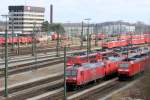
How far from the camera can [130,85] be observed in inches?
1960

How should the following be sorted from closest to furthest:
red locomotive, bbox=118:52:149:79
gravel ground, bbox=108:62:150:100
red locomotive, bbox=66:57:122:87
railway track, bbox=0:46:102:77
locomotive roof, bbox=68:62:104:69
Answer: gravel ground, bbox=108:62:150:100, red locomotive, bbox=66:57:122:87, locomotive roof, bbox=68:62:104:69, red locomotive, bbox=118:52:149:79, railway track, bbox=0:46:102:77

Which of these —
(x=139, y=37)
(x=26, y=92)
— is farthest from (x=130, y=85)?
(x=139, y=37)

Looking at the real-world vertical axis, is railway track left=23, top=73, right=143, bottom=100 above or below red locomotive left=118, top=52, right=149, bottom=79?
below

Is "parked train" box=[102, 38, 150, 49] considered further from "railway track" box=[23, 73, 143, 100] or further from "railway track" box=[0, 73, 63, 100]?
"railway track" box=[23, 73, 143, 100]

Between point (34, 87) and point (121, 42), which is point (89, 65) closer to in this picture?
point (34, 87)

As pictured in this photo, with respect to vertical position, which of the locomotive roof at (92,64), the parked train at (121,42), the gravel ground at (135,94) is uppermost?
the parked train at (121,42)

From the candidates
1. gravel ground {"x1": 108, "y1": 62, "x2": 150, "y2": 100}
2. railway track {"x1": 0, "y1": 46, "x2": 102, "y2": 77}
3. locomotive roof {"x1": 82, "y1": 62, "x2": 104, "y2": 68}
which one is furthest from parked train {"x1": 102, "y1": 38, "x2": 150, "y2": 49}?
gravel ground {"x1": 108, "y1": 62, "x2": 150, "y2": 100}

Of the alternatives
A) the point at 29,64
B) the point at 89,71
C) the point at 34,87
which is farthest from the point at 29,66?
the point at 89,71

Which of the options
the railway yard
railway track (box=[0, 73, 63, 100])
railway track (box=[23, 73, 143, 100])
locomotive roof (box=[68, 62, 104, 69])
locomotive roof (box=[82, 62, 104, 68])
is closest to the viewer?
railway track (box=[23, 73, 143, 100])

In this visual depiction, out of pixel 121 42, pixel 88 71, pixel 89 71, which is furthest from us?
pixel 121 42

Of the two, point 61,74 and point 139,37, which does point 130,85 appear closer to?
point 61,74

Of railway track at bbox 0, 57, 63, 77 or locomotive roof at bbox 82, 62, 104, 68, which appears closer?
locomotive roof at bbox 82, 62, 104, 68

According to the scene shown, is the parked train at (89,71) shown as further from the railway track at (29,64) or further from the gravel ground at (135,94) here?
the railway track at (29,64)

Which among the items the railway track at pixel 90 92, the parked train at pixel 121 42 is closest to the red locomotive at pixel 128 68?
the railway track at pixel 90 92
